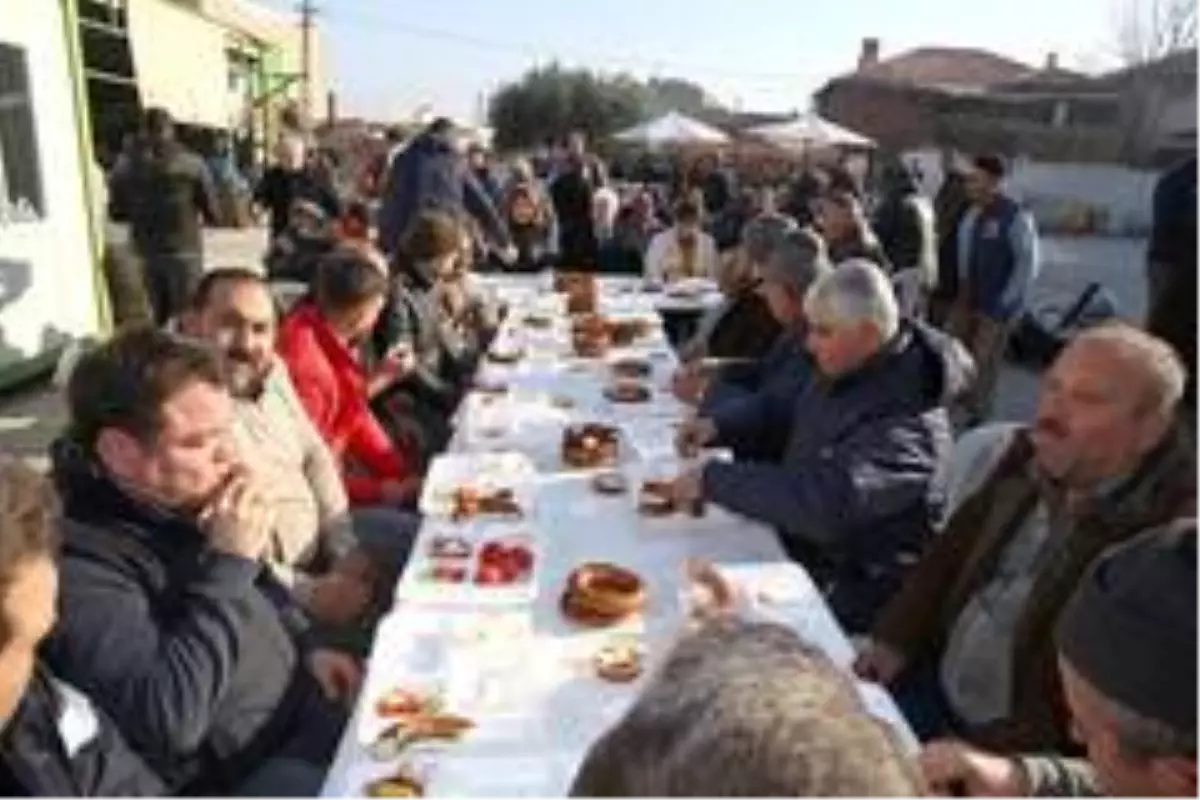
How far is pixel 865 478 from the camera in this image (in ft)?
11.6

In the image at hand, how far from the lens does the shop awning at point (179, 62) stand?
1528 centimetres

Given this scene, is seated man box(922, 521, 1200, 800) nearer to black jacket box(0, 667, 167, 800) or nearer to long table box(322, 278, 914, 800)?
long table box(322, 278, 914, 800)

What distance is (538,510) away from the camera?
373cm

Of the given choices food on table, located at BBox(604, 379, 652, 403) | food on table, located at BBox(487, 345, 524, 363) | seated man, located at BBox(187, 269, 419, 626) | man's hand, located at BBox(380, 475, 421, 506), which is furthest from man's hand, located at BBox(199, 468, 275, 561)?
food on table, located at BBox(487, 345, 524, 363)

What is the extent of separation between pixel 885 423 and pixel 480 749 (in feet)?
5.16

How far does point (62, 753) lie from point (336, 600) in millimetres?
1511

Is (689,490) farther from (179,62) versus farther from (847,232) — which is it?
(179,62)

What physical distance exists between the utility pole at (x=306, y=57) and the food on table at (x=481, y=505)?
31492 mm

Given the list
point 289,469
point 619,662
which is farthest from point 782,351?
point 619,662

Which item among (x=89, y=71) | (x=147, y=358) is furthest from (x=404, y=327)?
(x=89, y=71)

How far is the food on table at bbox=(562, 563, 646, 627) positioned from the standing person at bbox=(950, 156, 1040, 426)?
582 cm

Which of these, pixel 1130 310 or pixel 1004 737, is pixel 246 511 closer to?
pixel 1004 737

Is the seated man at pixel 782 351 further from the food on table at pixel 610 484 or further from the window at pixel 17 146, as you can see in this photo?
the window at pixel 17 146

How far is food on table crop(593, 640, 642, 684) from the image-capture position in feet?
8.74
